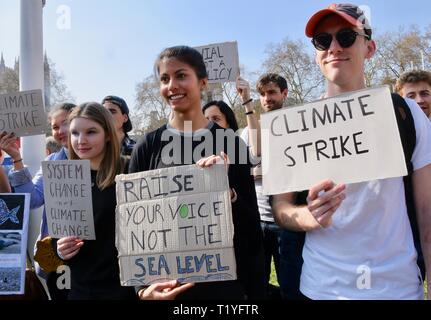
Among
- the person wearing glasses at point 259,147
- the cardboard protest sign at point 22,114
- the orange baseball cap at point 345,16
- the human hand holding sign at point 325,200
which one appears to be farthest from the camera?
the person wearing glasses at point 259,147

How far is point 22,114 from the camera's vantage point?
2848 mm

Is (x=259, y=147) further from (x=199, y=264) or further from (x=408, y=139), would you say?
(x=408, y=139)

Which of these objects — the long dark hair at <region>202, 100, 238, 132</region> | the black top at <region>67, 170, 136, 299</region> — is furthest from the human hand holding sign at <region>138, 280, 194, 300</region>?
the long dark hair at <region>202, 100, 238, 132</region>

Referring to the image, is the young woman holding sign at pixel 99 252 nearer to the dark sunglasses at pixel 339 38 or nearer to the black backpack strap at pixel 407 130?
the dark sunglasses at pixel 339 38

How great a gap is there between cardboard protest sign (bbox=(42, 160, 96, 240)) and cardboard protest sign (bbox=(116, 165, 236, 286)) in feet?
1.17

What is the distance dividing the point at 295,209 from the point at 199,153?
49 centimetres

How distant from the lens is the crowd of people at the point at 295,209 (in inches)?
56.7

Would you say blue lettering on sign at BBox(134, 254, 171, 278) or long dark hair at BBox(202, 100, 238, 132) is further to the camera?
long dark hair at BBox(202, 100, 238, 132)

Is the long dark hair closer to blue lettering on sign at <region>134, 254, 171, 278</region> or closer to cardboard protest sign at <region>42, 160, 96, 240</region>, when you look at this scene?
cardboard protest sign at <region>42, 160, 96, 240</region>

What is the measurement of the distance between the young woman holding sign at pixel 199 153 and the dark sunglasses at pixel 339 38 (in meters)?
0.54

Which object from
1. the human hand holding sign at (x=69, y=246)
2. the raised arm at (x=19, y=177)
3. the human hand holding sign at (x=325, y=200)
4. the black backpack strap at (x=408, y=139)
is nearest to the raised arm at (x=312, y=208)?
the human hand holding sign at (x=325, y=200)

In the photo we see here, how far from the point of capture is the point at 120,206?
5.83 ft

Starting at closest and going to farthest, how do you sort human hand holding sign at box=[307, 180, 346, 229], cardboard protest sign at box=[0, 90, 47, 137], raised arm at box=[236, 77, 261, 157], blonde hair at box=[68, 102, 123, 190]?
human hand holding sign at box=[307, 180, 346, 229], blonde hair at box=[68, 102, 123, 190], cardboard protest sign at box=[0, 90, 47, 137], raised arm at box=[236, 77, 261, 157]

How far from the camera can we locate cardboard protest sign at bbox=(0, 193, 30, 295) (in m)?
2.28
